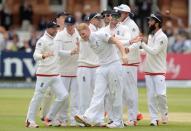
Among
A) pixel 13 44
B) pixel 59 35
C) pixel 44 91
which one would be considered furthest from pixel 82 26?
pixel 13 44

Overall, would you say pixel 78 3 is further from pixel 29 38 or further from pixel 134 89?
pixel 134 89

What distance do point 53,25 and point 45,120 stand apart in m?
2.04

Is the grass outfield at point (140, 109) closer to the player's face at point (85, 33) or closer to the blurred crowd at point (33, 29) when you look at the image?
the player's face at point (85, 33)

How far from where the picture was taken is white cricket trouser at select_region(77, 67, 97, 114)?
1839 cm

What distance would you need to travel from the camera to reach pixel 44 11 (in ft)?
136

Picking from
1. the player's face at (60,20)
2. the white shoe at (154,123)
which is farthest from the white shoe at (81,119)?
the player's face at (60,20)

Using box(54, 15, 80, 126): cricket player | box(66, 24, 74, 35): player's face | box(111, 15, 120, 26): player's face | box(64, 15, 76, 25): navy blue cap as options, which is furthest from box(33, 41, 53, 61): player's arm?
box(111, 15, 120, 26): player's face

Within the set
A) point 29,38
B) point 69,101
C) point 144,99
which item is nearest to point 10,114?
point 69,101

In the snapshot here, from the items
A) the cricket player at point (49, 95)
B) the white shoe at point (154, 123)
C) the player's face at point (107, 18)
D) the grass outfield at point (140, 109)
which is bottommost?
the grass outfield at point (140, 109)

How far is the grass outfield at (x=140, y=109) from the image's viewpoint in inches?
699

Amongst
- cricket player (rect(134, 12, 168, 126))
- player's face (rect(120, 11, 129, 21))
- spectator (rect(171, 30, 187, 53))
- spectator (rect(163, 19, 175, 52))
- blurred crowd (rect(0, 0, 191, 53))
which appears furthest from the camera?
spectator (rect(163, 19, 175, 52))

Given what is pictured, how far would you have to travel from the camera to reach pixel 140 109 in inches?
907

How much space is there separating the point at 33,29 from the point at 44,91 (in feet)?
69.3

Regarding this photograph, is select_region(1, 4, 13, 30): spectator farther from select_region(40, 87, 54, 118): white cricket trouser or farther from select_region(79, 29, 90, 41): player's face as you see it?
select_region(79, 29, 90, 41): player's face
